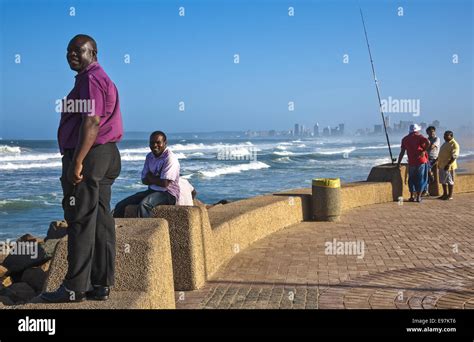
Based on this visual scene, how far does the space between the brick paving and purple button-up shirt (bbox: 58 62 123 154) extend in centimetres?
216

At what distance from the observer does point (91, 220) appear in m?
3.85

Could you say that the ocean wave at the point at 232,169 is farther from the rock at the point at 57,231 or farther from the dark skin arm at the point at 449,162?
the rock at the point at 57,231

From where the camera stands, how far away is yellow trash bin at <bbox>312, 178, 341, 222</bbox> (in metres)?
10.2

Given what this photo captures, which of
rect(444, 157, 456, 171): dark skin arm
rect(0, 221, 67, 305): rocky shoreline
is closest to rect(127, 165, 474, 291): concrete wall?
rect(444, 157, 456, 171): dark skin arm

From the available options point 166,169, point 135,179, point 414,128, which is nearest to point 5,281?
point 166,169

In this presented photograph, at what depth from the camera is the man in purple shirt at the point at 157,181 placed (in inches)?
258

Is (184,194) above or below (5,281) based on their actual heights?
above

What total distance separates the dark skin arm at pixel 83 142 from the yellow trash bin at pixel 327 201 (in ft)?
22.7

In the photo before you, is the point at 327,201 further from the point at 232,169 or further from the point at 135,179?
the point at 232,169

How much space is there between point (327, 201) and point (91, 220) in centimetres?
677

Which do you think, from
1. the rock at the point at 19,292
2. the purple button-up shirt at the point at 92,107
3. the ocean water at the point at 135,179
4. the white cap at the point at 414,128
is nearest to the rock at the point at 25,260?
the rock at the point at 19,292
